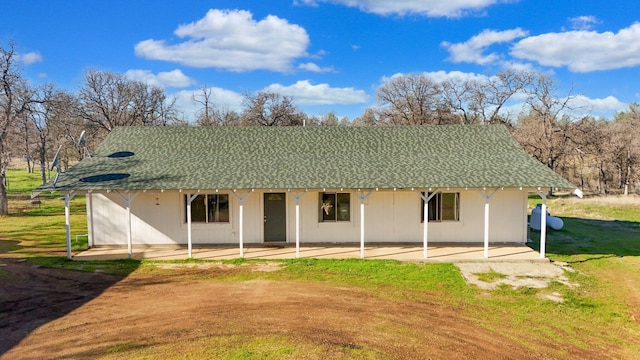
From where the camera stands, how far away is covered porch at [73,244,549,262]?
13.6 meters

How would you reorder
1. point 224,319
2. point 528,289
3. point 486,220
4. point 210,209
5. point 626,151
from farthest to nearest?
point 626,151
point 210,209
point 486,220
point 528,289
point 224,319

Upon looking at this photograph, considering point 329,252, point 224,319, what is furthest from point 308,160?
point 224,319

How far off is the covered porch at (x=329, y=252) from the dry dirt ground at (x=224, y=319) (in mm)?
2270

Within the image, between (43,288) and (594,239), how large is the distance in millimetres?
20139

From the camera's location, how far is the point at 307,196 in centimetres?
1508

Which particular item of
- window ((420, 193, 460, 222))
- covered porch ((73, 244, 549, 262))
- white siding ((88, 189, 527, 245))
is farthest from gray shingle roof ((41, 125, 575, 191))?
covered porch ((73, 244, 549, 262))

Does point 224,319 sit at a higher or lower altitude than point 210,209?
lower

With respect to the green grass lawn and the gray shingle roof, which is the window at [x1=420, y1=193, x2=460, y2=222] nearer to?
the gray shingle roof

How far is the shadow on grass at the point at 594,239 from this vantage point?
1478cm

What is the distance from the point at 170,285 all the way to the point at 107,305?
179 centimetres

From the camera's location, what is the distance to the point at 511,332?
320 inches

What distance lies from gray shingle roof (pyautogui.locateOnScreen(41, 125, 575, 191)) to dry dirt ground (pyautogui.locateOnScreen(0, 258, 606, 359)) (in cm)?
353

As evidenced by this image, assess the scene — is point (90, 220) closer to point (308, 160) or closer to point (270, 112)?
point (308, 160)

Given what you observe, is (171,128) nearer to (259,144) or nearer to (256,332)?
(259,144)
